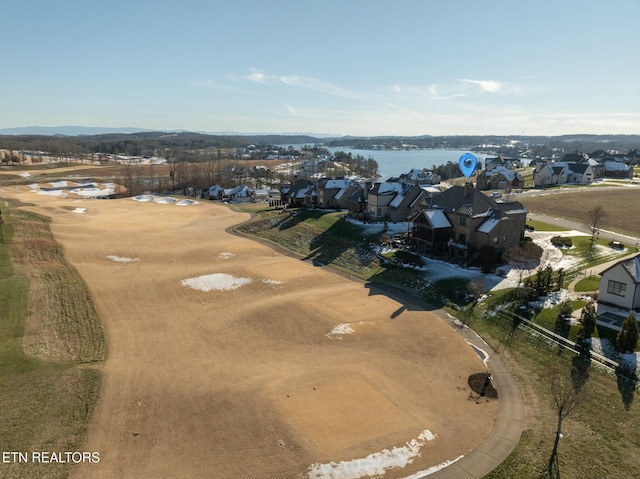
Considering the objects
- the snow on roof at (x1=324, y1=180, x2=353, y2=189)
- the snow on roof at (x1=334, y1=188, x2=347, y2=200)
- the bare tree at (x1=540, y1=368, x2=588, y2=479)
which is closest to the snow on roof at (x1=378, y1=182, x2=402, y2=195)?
the snow on roof at (x1=334, y1=188, x2=347, y2=200)

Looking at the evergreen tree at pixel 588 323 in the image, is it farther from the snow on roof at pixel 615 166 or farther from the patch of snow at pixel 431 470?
the snow on roof at pixel 615 166

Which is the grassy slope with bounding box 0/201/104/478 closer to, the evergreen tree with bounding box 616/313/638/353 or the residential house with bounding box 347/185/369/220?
the evergreen tree with bounding box 616/313/638/353

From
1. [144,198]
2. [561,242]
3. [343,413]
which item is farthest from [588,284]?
[144,198]

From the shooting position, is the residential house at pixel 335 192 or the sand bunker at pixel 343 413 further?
the residential house at pixel 335 192

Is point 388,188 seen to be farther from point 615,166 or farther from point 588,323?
point 615,166

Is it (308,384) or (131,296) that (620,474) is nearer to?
(308,384)

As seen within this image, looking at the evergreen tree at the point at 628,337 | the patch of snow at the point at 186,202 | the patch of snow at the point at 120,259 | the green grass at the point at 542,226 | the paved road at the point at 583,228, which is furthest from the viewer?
the patch of snow at the point at 186,202

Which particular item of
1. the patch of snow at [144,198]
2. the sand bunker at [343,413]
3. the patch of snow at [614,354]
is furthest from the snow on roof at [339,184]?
the sand bunker at [343,413]

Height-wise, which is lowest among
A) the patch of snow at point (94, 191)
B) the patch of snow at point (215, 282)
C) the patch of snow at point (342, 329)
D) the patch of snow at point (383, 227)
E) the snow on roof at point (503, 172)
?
the patch of snow at point (342, 329)
